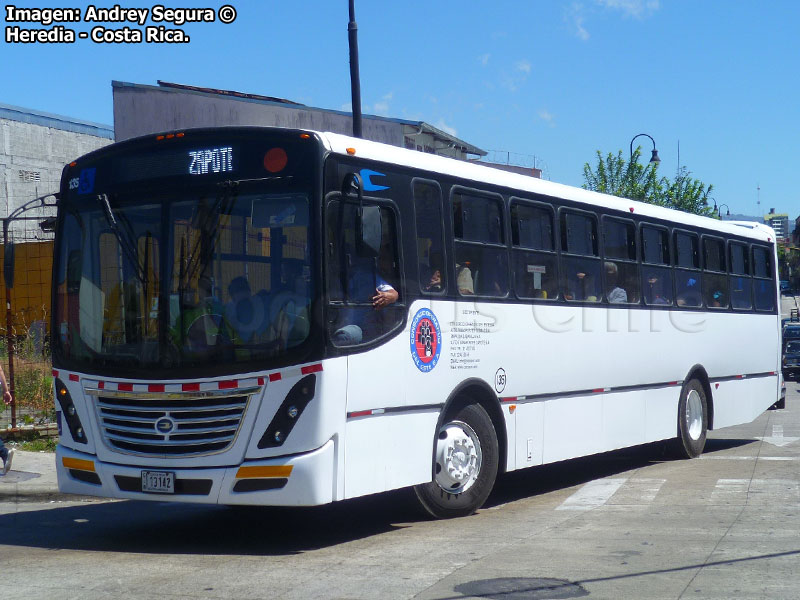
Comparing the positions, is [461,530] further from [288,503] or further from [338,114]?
[338,114]

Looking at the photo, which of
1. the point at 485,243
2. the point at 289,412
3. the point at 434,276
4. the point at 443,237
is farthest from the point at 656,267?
the point at 289,412

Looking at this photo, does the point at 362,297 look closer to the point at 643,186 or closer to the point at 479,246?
the point at 479,246

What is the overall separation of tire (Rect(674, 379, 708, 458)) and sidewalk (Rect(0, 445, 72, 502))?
26.4 feet

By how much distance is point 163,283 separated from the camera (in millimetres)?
8625

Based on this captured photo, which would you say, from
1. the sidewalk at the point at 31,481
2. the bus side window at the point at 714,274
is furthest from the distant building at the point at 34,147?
the bus side window at the point at 714,274

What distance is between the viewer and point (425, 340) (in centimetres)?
949

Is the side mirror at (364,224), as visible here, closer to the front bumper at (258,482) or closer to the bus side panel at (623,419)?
the front bumper at (258,482)

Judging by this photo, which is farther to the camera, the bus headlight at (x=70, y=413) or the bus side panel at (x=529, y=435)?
the bus side panel at (x=529, y=435)

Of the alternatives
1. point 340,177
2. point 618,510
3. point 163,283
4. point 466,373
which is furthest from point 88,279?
point 618,510

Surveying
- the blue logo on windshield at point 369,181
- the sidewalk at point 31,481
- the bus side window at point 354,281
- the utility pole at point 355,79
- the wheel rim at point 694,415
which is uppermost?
the utility pole at point 355,79

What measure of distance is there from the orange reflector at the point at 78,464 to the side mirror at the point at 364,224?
2807 millimetres

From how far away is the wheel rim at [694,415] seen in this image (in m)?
15.5

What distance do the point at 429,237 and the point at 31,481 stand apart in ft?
20.4

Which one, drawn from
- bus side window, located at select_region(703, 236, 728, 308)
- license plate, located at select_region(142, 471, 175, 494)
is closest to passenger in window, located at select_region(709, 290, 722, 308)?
bus side window, located at select_region(703, 236, 728, 308)
